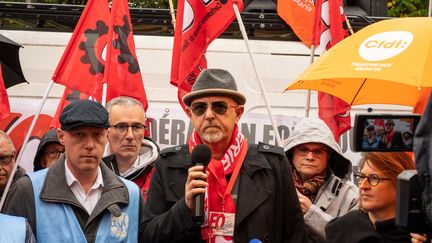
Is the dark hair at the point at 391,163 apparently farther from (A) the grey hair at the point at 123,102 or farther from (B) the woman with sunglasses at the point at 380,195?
(A) the grey hair at the point at 123,102

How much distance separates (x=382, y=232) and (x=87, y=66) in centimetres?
281

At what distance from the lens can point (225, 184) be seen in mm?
5312

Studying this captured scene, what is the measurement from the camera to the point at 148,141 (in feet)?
23.5

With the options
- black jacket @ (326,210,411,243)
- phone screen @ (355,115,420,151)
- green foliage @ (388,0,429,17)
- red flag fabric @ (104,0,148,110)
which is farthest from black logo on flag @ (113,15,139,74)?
green foliage @ (388,0,429,17)

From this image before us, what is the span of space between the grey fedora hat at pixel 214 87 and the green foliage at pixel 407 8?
1261 centimetres

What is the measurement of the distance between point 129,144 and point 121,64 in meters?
0.86

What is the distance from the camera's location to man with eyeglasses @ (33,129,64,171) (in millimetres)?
7055

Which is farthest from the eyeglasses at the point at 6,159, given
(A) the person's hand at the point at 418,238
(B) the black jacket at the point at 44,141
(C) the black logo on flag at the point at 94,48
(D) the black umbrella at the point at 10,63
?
(A) the person's hand at the point at 418,238

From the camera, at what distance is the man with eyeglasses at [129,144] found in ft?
22.4

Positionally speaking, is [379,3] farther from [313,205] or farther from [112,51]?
[313,205]

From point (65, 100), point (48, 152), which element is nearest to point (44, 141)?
point (48, 152)

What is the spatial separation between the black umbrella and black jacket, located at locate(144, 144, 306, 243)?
101 inches

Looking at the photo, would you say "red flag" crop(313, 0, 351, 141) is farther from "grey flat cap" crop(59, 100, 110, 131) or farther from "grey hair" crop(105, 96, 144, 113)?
"grey flat cap" crop(59, 100, 110, 131)

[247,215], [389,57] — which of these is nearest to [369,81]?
[389,57]
